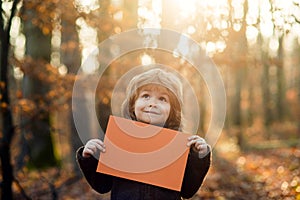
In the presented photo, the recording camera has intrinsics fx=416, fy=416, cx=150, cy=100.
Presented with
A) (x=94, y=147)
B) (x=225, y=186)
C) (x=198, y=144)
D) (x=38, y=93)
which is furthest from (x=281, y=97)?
(x=94, y=147)

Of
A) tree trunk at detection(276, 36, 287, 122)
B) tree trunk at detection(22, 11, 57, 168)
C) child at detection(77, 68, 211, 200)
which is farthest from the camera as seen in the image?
tree trunk at detection(276, 36, 287, 122)

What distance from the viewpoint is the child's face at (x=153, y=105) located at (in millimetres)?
2646

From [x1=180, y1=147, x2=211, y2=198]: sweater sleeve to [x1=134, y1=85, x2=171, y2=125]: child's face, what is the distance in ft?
0.99

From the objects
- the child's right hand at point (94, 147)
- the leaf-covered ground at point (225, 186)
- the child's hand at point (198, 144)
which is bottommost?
the leaf-covered ground at point (225, 186)

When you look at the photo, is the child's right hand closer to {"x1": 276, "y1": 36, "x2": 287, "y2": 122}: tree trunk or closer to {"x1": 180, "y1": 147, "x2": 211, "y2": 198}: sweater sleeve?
{"x1": 180, "y1": 147, "x2": 211, "y2": 198}: sweater sleeve

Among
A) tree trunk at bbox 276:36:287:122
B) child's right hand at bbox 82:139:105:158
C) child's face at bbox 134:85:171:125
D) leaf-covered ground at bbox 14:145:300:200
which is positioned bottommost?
leaf-covered ground at bbox 14:145:300:200

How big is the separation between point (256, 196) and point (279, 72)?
68.1 feet

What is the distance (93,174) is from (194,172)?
25.9 inches

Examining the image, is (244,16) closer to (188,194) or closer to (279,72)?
(188,194)

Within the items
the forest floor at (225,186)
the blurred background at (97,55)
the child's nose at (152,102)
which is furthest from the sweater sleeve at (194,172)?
the forest floor at (225,186)

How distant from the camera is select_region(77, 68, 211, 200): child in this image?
260 centimetres

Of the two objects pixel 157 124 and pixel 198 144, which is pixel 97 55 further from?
pixel 198 144

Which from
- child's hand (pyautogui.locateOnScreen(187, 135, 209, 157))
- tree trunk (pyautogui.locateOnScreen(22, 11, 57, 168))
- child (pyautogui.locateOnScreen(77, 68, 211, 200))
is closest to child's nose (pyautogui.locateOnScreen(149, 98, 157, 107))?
child (pyautogui.locateOnScreen(77, 68, 211, 200))

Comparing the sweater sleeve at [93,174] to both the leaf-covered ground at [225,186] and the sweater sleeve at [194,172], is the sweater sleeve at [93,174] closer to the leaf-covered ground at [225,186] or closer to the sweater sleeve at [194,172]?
the sweater sleeve at [194,172]
